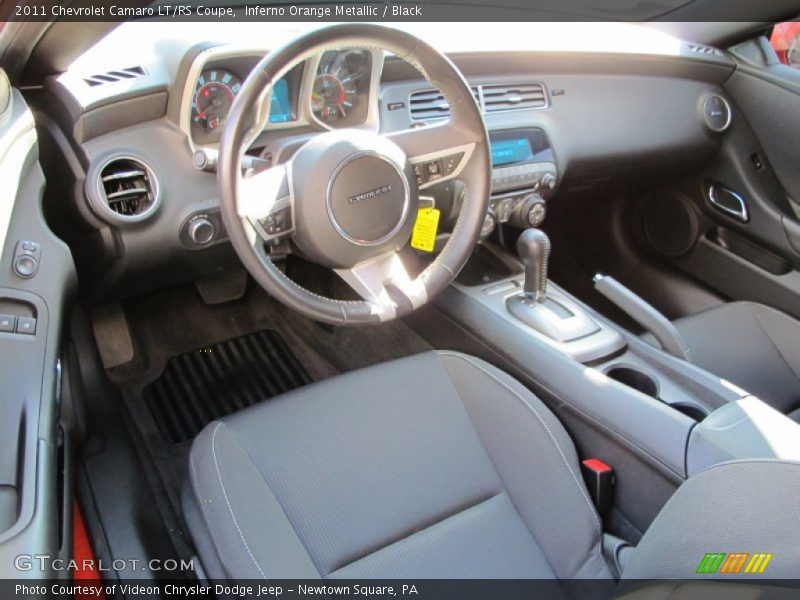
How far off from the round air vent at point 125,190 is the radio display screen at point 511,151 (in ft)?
2.70

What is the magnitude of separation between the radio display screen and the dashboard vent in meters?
0.82

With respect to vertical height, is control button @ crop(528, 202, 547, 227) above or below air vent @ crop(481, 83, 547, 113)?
below

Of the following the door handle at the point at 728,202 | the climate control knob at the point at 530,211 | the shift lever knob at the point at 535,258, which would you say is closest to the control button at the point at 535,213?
the climate control knob at the point at 530,211

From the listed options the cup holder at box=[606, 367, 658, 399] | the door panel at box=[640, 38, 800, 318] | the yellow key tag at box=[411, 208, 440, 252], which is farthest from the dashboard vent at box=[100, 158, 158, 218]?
the door panel at box=[640, 38, 800, 318]

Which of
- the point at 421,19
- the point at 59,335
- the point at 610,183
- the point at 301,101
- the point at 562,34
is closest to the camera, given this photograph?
the point at 59,335

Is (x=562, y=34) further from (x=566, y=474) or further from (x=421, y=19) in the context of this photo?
(x=566, y=474)

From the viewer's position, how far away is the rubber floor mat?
189cm

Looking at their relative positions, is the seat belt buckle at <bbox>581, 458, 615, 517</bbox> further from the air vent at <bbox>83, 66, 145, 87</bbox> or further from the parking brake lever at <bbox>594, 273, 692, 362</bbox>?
the air vent at <bbox>83, 66, 145, 87</bbox>

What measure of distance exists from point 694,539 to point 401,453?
57cm

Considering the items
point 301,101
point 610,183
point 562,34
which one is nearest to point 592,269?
point 610,183

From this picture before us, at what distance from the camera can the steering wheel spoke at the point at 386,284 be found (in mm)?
1346

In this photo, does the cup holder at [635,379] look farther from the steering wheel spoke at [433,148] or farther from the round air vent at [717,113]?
the round air vent at [717,113]

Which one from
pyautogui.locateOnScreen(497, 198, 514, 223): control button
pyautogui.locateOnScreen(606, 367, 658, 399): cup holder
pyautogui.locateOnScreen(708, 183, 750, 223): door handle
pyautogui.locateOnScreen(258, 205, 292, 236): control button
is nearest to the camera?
pyautogui.locateOnScreen(258, 205, 292, 236): control button

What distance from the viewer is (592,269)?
2.61 metres
